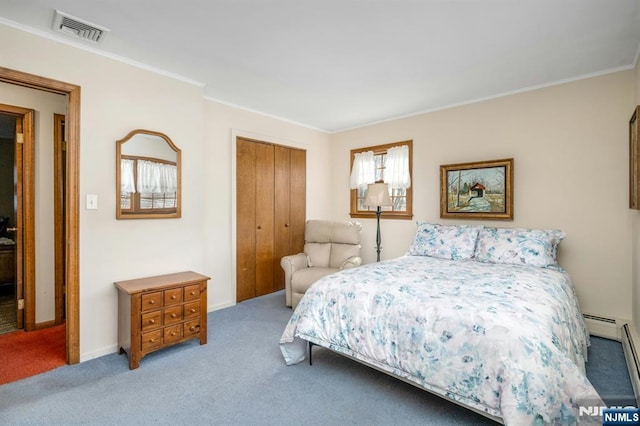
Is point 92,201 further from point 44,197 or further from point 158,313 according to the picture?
point 44,197

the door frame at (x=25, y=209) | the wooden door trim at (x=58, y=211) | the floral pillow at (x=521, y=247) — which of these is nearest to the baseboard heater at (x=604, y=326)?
the floral pillow at (x=521, y=247)

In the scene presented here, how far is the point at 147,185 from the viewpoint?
2980 mm

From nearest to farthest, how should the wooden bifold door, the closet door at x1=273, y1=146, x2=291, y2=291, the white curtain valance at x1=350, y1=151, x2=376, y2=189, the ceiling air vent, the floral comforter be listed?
the floral comforter
the ceiling air vent
the wooden bifold door
the closet door at x1=273, y1=146, x2=291, y2=291
the white curtain valance at x1=350, y1=151, x2=376, y2=189

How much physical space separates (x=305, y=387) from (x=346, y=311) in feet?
1.94

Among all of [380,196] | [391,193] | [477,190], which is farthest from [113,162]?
[477,190]

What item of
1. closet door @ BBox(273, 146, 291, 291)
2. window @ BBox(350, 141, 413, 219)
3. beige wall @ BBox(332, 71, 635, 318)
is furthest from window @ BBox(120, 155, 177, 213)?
beige wall @ BBox(332, 71, 635, 318)

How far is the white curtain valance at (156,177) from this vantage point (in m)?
2.94

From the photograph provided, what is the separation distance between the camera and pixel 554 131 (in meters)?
3.35

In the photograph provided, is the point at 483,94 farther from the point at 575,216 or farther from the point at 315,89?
the point at 315,89

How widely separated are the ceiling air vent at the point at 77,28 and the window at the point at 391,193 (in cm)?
351

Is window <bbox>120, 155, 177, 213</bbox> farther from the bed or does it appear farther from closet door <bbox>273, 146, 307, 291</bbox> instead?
closet door <bbox>273, 146, 307, 291</bbox>

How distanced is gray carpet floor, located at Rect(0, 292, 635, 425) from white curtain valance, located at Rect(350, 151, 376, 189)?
280cm

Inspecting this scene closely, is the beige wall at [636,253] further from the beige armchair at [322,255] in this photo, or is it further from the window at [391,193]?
the beige armchair at [322,255]

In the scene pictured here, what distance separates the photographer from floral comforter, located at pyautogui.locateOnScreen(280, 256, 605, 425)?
1539mm
